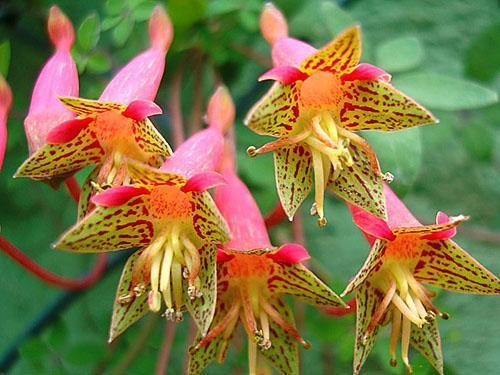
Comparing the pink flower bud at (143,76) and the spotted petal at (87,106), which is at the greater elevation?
the spotted petal at (87,106)

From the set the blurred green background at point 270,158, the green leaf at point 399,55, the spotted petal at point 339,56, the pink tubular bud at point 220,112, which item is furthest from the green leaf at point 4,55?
the green leaf at point 399,55

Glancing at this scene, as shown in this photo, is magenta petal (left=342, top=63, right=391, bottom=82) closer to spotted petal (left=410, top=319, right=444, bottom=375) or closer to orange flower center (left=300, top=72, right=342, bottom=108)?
orange flower center (left=300, top=72, right=342, bottom=108)

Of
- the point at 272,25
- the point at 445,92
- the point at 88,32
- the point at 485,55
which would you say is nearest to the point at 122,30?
the point at 88,32

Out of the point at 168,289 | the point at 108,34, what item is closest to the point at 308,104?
the point at 168,289

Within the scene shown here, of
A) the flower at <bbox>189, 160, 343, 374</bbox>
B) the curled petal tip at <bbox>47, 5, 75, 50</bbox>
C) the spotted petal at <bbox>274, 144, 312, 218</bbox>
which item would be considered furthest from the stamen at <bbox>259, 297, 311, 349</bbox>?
the curled petal tip at <bbox>47, 5, 75, 50</bbox>

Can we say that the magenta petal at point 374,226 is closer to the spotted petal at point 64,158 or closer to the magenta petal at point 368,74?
the magenta petal at point 368,74

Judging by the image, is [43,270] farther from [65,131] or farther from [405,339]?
[405,339]
